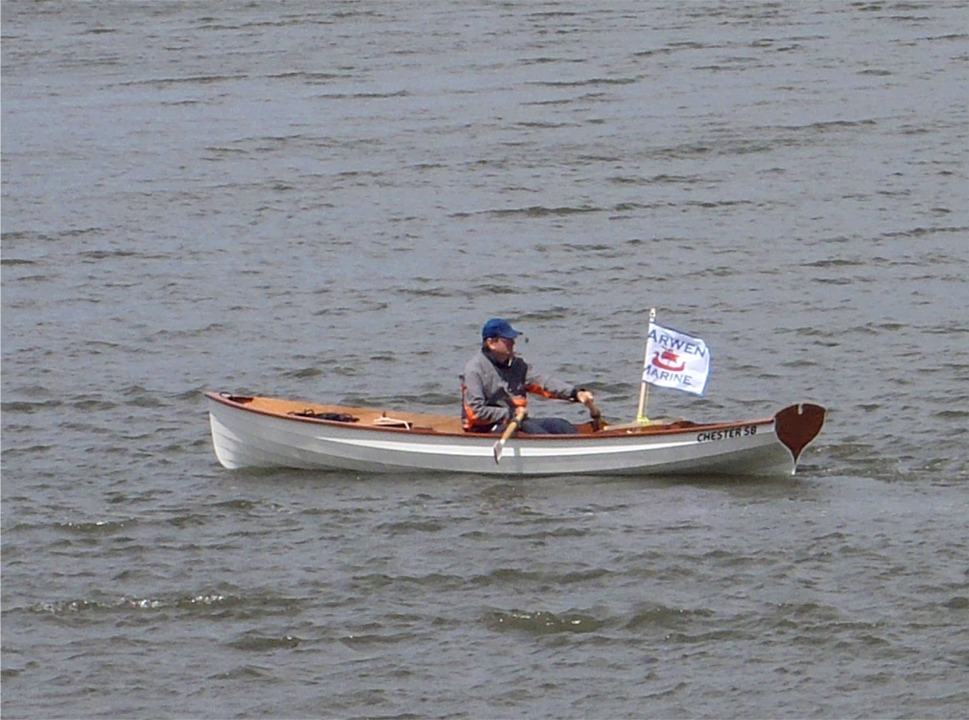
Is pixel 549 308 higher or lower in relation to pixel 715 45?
lower

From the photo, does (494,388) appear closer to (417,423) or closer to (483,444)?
(483,444)

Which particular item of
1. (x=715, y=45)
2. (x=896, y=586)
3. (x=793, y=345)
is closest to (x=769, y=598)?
(x=896, y=586)

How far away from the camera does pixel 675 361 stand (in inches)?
751

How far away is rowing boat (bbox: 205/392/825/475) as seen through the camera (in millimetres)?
18406

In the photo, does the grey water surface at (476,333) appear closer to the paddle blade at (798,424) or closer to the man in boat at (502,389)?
the paddle blade at (798,424)

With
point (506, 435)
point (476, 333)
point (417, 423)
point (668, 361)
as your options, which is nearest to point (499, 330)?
point (506, 435)

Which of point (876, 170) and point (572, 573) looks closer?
point (572, 573)

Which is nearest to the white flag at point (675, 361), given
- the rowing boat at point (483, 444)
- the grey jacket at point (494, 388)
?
the rowing boat at point (483, 444)

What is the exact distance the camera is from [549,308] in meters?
26.3

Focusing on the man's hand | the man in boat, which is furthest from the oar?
the man's hand

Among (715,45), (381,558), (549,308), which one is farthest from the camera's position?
(715,45)

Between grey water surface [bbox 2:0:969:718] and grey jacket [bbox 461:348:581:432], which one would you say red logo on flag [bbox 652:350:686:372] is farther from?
grey water surface [bbox 2:0:969:718]

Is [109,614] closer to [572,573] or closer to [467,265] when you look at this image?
[572,573]

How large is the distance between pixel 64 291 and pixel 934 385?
495 inches
